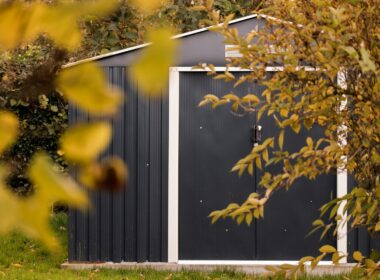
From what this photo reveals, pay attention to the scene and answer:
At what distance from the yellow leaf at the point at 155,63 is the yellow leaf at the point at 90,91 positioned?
0.05 meters

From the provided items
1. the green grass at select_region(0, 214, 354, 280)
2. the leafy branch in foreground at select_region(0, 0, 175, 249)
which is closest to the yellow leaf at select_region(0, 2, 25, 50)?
the leafy branch in foreground at select_region(0, 0, 175, 249)

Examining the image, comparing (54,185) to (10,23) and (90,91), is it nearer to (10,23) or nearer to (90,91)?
(90,91)

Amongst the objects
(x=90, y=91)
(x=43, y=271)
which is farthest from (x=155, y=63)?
(x=43, y=271)

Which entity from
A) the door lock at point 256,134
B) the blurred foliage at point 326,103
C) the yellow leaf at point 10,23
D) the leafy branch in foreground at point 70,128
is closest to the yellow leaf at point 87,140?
the leafy branch in foreground at point 70,128

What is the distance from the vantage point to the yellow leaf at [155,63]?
1.82 ft

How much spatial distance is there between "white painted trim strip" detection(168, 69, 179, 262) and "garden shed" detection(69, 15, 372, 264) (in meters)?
0.01

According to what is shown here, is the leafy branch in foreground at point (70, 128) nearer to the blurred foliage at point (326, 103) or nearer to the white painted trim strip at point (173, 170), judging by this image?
the blurred foliage at point (326, 103)

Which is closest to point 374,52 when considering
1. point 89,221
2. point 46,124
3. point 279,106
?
point 279,106

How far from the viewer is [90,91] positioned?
62 centimetres

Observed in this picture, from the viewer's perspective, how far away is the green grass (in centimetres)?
725

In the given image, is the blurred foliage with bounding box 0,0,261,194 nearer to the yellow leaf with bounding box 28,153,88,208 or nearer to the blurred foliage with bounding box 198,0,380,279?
the blurred foliage with bounding box 198,0,380,279

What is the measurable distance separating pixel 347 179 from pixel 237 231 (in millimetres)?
1339

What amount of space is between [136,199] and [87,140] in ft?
24.0

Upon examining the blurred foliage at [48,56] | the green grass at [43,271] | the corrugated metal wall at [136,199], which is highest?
the blurred foliage at [48,56]
